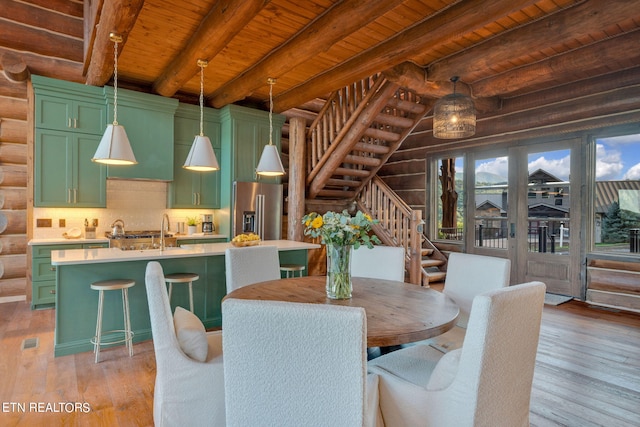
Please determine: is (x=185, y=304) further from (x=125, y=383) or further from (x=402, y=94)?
(x=402, y=94)

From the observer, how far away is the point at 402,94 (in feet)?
19.9

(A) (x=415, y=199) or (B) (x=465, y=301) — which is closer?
(B) (x=465, y=301)

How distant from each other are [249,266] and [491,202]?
16.1 feet

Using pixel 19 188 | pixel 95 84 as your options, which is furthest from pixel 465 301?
pixel 19 188

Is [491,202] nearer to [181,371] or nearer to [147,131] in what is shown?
[147,131]

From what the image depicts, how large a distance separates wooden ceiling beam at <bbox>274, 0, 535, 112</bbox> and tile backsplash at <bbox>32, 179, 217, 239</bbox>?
8.78 ft

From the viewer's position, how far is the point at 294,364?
3.97ft

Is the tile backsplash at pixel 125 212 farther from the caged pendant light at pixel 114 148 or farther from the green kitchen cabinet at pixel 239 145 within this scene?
the caged pendant light at pixel 114 148

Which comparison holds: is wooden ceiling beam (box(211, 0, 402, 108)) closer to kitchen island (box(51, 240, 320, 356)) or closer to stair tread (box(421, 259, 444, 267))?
kitchen island (box(51, 240, 320, 356))

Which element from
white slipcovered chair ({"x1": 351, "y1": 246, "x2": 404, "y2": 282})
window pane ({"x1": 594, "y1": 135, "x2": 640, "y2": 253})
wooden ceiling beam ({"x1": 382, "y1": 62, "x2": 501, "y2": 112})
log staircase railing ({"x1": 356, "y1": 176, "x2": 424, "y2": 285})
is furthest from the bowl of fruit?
window pane ({"x1": 594, "y1": 135, "x2": 640, "y2": 253})

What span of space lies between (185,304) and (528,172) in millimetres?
5430

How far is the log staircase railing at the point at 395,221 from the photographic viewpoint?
6.18 metres

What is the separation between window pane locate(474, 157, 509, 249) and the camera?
6.24 meters

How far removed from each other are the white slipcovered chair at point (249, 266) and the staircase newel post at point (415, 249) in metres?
3.54
